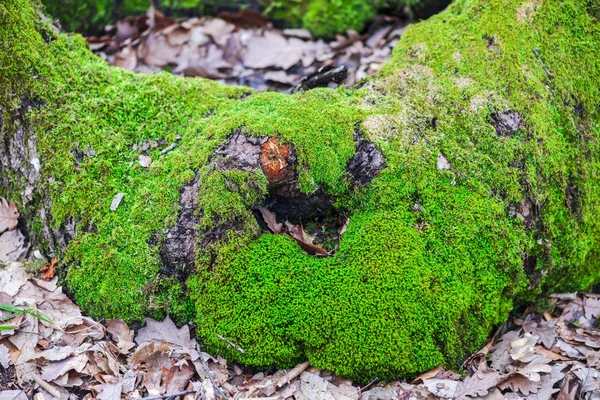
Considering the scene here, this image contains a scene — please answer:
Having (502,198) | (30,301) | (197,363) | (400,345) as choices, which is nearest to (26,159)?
(30,301)

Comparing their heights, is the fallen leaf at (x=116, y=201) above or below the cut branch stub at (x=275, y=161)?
below

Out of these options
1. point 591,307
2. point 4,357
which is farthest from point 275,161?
point 591,307

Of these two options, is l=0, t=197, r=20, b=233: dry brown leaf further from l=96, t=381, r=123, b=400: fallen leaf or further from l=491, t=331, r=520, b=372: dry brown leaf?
l=491, t=331, r=520, b=372: dry brown leaf

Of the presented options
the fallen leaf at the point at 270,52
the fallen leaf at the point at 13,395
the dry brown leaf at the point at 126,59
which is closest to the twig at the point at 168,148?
the fallen leaf at the point at 13,395

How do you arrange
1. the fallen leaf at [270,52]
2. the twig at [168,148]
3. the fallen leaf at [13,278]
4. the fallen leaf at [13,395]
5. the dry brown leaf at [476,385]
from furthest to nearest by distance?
the fallen leaf at [270,52] → the twig at [168,148] → the fallen leaf at [13,278] → the dry brown leaf at [476,385] → the fallen leaf at [13,395]

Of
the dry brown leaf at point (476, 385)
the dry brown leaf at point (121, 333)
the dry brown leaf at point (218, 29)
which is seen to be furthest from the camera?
the dry brown leaf at point (218, 29)

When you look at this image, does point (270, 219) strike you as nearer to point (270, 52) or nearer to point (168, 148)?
point (168, 148)

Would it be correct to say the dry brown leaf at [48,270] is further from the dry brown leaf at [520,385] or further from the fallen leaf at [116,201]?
the dry brown leaf at [520,385]
